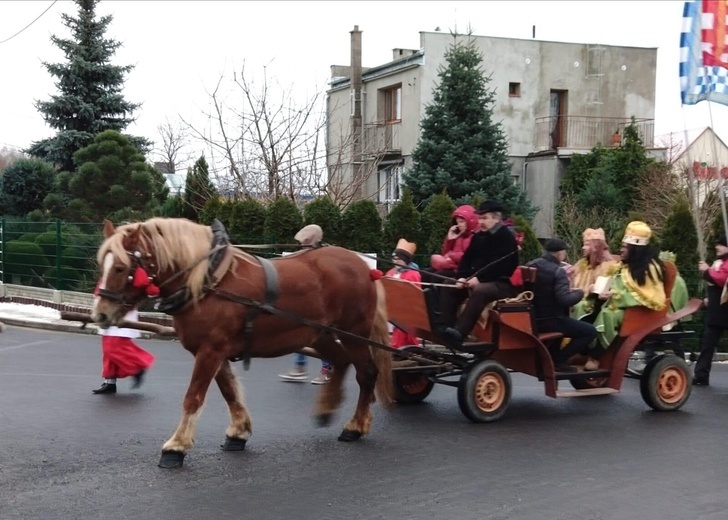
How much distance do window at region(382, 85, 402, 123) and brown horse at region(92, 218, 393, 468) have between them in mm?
24235

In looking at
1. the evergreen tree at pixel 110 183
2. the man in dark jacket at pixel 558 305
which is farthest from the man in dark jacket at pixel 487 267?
the evergreen tree at pixel 110 183

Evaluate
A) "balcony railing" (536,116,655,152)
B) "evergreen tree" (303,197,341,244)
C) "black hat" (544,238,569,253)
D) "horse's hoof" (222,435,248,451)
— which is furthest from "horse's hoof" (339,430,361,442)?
"balcony railing" (536,116,655,152)

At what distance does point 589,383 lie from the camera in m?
9.28

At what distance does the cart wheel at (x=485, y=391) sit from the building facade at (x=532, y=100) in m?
21.3

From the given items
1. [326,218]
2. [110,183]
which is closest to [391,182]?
[110,183]

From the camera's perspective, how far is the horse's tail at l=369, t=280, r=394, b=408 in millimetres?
7715

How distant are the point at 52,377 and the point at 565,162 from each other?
2282cm

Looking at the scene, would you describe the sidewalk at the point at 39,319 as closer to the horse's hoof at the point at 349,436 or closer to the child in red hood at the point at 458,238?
the child in red hood at the point at 458,238

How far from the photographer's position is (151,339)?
1457cm

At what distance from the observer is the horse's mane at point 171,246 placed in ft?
21.1

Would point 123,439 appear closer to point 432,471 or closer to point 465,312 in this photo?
point 432,471

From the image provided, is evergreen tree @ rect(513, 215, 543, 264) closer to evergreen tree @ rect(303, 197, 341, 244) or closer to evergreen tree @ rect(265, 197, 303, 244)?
evergreen tree @ rect(303, 197, 341, 244)

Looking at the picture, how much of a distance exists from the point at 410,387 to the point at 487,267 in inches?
67.6

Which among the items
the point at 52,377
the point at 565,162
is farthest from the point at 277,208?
the point at 565,162
